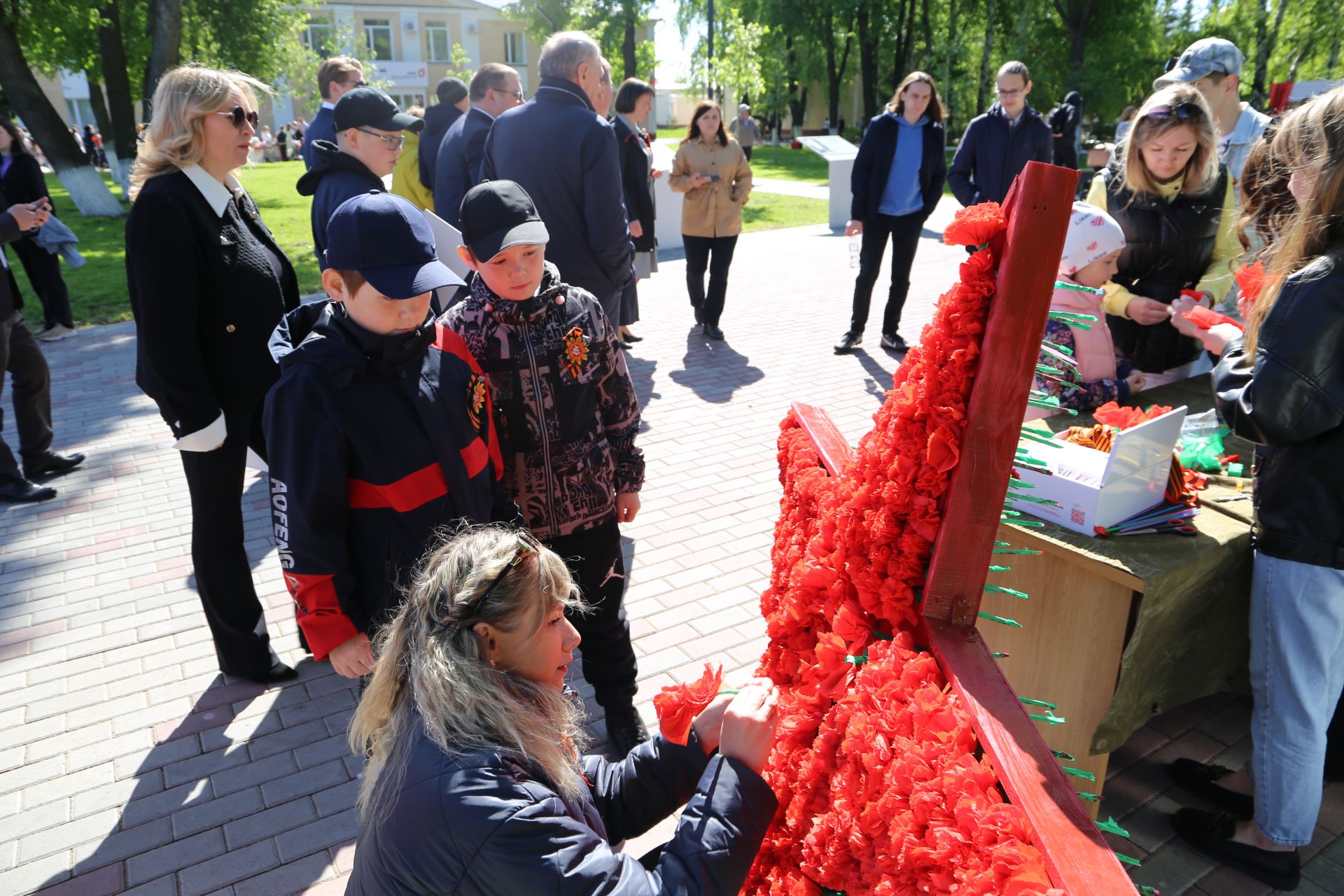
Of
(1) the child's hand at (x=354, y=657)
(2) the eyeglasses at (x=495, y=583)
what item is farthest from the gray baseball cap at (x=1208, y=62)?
(1) the child's hand at (x=354, y=657)

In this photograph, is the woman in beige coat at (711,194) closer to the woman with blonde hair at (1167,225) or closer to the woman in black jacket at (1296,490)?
the woman with blonde hair at (1167,225)

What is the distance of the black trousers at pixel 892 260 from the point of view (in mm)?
6727

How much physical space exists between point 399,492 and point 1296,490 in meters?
2.14

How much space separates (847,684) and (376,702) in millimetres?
831

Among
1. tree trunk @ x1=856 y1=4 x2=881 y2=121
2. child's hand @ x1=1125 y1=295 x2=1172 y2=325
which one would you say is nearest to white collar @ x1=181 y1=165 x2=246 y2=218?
child's hand @ x1=1125 y1=295 x2=1172 y2=325

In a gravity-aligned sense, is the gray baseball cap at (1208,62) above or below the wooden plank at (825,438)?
above

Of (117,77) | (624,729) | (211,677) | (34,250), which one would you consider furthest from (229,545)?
(117,77)

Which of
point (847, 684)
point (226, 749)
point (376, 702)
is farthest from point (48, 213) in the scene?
point (847, 684)

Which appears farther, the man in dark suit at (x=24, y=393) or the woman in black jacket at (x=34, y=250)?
the woman in black jacket at (x=34, y=250)

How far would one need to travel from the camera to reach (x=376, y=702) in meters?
1.52

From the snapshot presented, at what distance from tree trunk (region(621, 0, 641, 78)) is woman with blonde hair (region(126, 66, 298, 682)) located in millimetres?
31950

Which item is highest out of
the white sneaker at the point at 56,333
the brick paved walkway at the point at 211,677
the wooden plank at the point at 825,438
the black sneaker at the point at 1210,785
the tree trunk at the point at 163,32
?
the tree trunk at the point at 163,32

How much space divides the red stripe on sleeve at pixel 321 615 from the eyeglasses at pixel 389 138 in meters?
2.36

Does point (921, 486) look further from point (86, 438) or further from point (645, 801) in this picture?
point (86, 438)
